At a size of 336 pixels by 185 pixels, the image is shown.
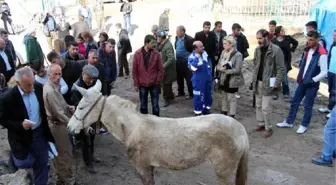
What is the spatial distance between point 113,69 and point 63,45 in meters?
1.34

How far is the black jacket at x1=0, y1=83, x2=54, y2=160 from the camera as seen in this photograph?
179 inches

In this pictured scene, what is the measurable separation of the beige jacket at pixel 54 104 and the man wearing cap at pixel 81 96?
1.31 feet

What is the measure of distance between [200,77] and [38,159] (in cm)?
471

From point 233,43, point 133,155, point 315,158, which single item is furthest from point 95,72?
point 315,158

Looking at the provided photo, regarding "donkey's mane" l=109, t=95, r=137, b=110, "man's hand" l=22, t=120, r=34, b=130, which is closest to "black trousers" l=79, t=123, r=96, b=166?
"donkey's mane" l=109, t=95, r=137, b=110

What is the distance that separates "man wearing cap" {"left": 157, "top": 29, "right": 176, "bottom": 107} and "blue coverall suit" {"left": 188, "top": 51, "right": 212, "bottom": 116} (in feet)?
2.86

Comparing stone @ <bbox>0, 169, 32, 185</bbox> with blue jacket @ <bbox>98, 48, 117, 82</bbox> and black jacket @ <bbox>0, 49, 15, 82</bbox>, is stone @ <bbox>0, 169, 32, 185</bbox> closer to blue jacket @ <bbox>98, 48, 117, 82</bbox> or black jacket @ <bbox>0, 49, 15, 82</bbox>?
blue jacket @ <bbox>98, 48, 117, 82</bbox>

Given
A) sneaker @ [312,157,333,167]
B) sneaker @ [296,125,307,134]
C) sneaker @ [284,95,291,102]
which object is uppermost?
sneaker @ [284,95,291,102]

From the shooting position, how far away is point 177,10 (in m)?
23.9

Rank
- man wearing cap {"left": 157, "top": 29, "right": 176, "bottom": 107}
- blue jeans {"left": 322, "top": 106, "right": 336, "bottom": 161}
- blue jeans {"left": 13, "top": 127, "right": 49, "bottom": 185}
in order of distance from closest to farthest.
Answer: blue jeans {"left": 13, "top": 127, "right": 49, "bottom": 185} < blue jeans {"left": 322, "top": 106, "right": 336, "bottom": 161} < man wearing cap {"left": 157, "top": 29, "right": 176, "bottom": 107}

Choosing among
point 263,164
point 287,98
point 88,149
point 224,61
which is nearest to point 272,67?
point 224,61

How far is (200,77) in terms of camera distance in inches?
341

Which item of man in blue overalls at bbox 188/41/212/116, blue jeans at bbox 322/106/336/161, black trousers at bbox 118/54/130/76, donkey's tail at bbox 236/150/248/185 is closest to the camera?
donkey's tail at bbox 236/150/248/185

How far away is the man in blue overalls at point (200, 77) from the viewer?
842cm
